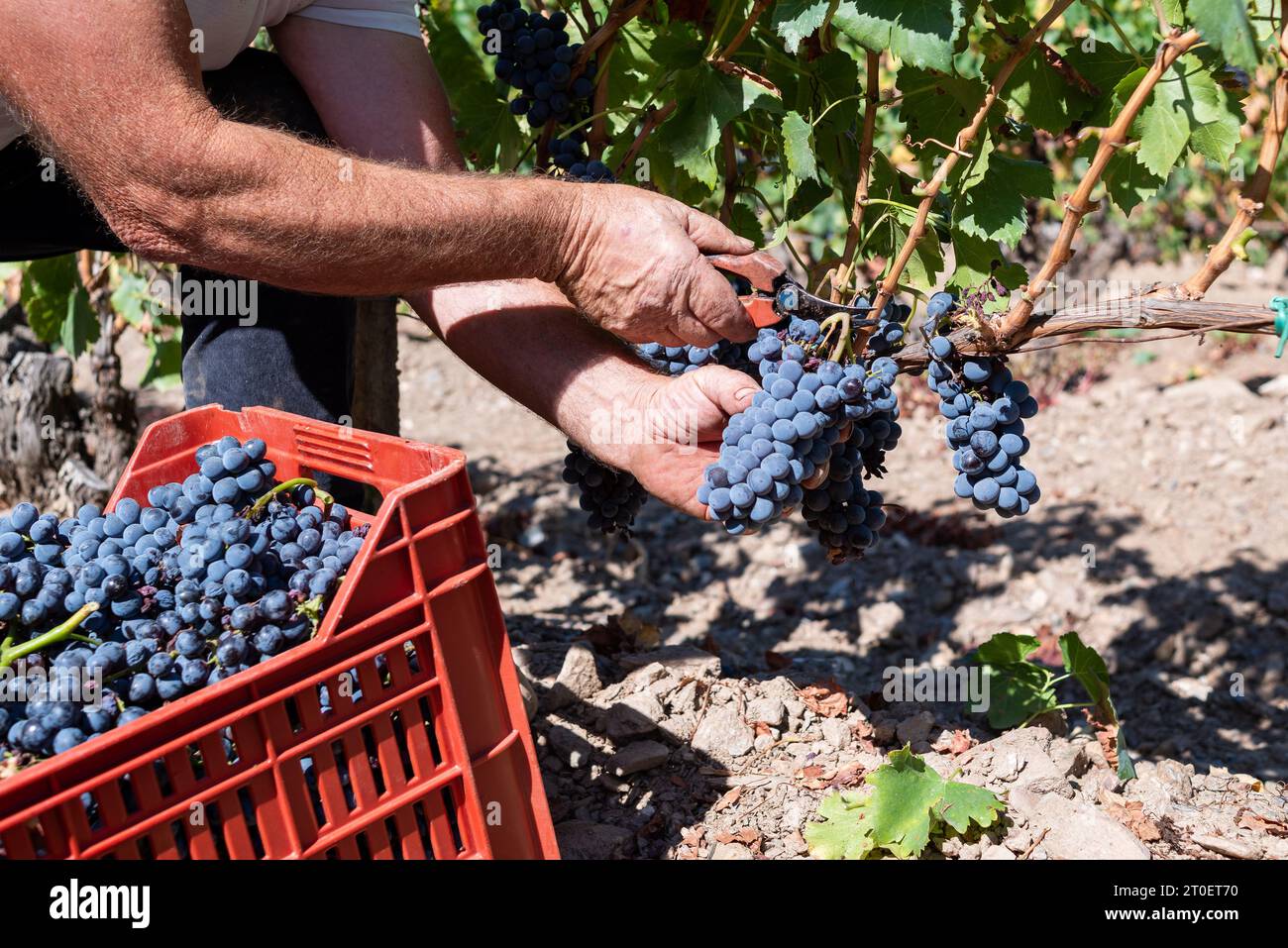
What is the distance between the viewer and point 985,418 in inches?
76.3

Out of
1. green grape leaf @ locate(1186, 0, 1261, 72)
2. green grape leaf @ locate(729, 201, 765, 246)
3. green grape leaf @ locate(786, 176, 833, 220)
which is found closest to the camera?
green grape leaf @ locate(1186, 0, 1261, 72)

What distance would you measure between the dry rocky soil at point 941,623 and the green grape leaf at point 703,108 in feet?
3.72

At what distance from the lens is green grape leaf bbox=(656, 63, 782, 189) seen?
218 centimetres

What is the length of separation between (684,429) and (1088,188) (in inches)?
28.6

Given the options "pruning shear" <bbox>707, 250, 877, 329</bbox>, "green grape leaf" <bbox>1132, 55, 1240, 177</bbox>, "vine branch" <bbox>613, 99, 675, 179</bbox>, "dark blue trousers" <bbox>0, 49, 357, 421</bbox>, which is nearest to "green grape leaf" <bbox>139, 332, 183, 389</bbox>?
"dark blue trousers" <bbox>0, 49, 357, 421</bbox>

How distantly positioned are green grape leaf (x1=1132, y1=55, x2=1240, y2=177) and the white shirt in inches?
57.3

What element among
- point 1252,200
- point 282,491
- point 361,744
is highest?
point 1252,200

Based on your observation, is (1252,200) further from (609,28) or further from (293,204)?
(293,204)

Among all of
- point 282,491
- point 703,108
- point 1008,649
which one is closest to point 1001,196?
point 703,108

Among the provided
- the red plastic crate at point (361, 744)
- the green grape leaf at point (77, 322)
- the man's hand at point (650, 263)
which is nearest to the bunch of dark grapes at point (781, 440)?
the man's hand at point (650, 263)

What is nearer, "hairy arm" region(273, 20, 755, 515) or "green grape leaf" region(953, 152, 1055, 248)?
"hairy arm" region(273, 20, 755, 515)

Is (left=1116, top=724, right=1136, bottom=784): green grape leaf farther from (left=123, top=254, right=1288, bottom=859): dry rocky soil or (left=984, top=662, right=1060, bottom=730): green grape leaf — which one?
(left=984, top=662, right=1060, bottom=730): green grape leaf

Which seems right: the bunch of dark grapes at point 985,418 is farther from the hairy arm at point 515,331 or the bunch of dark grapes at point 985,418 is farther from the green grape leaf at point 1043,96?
the green grape leaf at point 1043,96

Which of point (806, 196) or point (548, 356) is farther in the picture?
point (806, 196)
